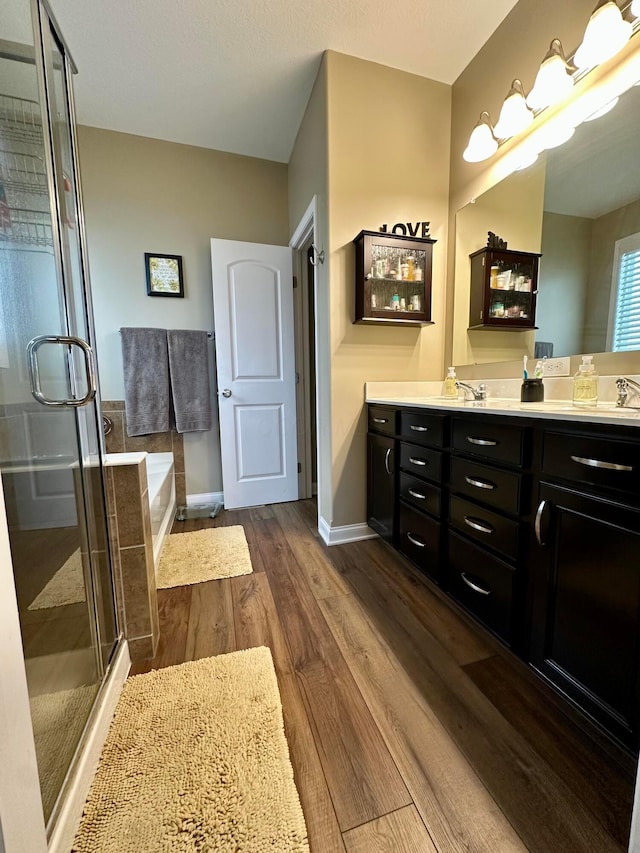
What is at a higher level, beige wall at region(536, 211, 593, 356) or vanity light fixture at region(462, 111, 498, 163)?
vanity light fixture at region(462, 111, 498, 163)

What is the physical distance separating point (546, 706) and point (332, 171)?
241 cm

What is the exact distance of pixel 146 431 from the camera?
2.49m

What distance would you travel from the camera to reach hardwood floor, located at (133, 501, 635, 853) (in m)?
0.75

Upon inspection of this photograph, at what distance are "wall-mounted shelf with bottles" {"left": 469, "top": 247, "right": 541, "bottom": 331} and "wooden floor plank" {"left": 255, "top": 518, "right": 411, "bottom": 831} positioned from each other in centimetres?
165

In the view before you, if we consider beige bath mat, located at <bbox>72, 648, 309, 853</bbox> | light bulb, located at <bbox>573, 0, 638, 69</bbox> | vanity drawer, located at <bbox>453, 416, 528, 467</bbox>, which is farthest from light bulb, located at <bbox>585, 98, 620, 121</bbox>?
beige bath mat, located at <bbox>72, 648, 309, 853</bbox>

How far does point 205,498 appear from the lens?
2773mm

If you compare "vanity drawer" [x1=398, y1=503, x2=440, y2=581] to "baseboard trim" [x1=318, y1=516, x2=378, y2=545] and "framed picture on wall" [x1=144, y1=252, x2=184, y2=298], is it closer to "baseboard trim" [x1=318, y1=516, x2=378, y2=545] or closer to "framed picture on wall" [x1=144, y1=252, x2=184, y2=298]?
"baseboard trim" [x1=318, y1=516, x2=378, y2=545]

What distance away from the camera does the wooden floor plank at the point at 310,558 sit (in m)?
1.62

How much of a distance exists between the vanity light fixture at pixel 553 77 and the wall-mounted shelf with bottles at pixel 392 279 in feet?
2.21

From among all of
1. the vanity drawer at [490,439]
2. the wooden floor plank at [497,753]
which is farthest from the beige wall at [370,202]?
the wooden floor plank at [497,753]

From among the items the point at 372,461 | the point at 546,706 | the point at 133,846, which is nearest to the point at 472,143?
the point at 372,461

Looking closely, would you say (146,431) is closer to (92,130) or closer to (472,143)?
(92,130)

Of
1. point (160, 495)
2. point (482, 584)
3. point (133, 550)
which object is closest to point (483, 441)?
point (482, 584)

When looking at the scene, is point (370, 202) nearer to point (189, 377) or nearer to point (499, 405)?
point (499, 405)
